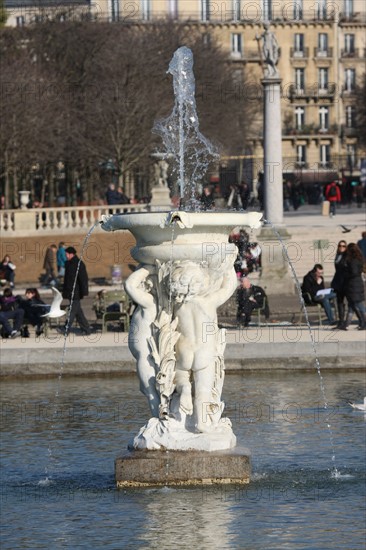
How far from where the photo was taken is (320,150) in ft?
407

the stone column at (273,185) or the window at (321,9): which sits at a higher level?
the window at (321,9)

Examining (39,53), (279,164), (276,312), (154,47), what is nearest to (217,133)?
(154,47)

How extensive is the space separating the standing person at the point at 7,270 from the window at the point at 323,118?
79723mm

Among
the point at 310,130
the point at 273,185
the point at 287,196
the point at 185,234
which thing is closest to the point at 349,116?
the point at 310,130

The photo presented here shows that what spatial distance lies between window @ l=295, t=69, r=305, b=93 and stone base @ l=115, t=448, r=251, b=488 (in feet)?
350

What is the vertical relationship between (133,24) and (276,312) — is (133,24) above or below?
above

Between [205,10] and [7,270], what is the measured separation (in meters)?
62.3

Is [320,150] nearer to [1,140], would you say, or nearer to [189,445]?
[1,140]

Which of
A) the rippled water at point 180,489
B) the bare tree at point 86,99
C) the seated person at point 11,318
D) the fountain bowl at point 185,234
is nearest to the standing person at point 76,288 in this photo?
the seated person at point 11,318

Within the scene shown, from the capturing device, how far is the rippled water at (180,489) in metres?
15.6

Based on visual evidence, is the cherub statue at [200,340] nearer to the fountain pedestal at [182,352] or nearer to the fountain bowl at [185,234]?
the fountain pedestal at [182,352]

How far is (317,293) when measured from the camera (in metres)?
31.9

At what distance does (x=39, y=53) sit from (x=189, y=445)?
5619 cm

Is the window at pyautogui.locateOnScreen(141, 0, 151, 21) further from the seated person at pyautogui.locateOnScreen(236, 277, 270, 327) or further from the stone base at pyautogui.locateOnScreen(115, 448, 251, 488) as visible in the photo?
the stone base at pyautogui.locateOnScreen(115, 448, 251, 488)
